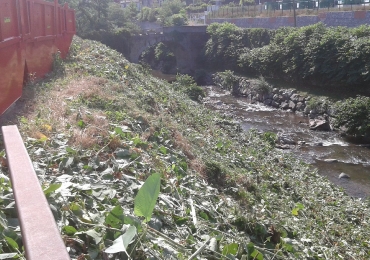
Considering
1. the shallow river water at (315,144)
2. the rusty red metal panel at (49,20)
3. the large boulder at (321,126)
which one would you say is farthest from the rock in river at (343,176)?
the rusty red metal panel at (49,20)

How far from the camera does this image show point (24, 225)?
5.16ft

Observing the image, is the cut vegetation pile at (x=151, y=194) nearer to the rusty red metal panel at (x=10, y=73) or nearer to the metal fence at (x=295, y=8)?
the rusty red metal panel at (x=10, y=73)

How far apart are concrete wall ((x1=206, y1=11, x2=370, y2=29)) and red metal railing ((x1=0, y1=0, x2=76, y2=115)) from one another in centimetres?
2247

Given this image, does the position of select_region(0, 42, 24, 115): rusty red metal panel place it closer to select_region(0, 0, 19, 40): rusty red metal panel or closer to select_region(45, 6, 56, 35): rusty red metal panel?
select_region(0, 0, 19, 40): rusty red metal panel

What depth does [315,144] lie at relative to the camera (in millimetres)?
16266

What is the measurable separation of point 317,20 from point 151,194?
31187mm

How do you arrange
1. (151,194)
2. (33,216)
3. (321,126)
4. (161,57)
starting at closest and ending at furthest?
(33,216), (151,194), (321,126), (161,57)

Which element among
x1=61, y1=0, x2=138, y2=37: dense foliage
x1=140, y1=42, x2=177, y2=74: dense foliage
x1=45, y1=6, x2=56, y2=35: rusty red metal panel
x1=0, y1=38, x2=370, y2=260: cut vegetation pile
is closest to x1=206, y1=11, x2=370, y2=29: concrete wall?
x1=140, y1=42, x2=177, y2=74: dense foliage

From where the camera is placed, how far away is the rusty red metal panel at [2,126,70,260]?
4.66 ft

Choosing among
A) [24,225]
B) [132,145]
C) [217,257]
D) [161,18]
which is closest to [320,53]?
[132,145]

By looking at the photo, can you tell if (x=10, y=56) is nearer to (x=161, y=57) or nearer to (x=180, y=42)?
(x=161, y=57)

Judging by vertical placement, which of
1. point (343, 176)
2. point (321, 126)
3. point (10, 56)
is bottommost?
point (343, 176)

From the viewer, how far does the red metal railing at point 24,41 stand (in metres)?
6.05

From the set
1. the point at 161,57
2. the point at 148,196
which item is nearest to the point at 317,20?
the point at 161,57
